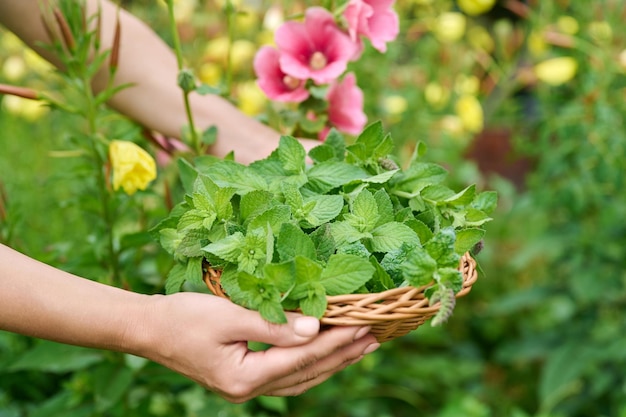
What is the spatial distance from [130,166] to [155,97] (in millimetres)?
212

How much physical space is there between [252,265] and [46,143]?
175 centimetres

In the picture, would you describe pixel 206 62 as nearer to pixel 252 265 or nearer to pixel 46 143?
pixel 46 143

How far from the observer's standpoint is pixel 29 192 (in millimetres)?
1981

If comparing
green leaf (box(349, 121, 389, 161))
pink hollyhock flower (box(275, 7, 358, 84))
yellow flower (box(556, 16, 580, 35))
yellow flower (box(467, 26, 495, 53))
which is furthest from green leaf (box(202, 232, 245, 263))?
yellow flower (box(467, 26, 495, 53))

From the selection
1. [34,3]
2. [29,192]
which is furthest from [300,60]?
[29,192]

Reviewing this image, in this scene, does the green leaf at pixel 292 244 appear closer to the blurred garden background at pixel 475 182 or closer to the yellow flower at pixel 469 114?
the blurred garden background at pixel 475 182

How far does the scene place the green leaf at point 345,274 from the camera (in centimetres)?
76

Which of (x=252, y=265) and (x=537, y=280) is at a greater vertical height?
(x=252, y=265)

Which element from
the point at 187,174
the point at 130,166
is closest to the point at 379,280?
the point at 187,174

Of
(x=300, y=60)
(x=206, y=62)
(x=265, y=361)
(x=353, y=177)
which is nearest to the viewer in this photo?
(x=265, y=361)

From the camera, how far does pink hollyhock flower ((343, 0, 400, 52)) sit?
1.07 meters

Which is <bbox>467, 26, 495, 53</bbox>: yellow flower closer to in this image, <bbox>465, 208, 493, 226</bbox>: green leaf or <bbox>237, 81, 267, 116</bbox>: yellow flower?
<bbox>237, 81, 267, 116</bbox>: yellow flower

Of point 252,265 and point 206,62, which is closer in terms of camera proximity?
point 252,265

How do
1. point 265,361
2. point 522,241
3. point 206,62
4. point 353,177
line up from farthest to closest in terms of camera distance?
point 522,241 < point 206,62 < point 353,177 < point 265,361
